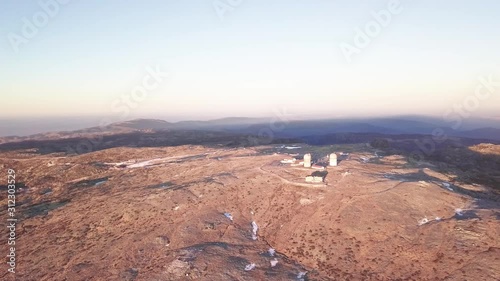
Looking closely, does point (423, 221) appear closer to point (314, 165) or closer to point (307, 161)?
point (314, 165)

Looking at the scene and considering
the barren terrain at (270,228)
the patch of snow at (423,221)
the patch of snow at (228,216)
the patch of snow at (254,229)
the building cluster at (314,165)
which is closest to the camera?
the barren terrain at (270,228)

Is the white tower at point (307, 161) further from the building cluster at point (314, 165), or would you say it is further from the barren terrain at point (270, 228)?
the barren terrain at point (270, 228)

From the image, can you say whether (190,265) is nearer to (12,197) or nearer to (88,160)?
(12,197)

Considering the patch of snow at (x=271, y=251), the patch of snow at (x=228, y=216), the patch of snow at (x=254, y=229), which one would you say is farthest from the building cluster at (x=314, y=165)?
the patch of snow at (x=271, y=251)

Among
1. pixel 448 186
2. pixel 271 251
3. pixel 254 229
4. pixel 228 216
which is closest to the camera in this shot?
pixel 271 251

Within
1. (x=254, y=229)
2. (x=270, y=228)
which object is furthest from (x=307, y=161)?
(x=254, y=229)

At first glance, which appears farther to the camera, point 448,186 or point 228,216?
point 448,186

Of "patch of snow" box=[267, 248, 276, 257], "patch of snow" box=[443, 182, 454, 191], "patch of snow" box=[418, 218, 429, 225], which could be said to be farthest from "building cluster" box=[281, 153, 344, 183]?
"patch of snow" box=[443, 182, 454, 191]

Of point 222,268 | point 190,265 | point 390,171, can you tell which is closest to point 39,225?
point 190,265

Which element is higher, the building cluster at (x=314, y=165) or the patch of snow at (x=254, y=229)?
the building cluster at (x=314, y=165)
